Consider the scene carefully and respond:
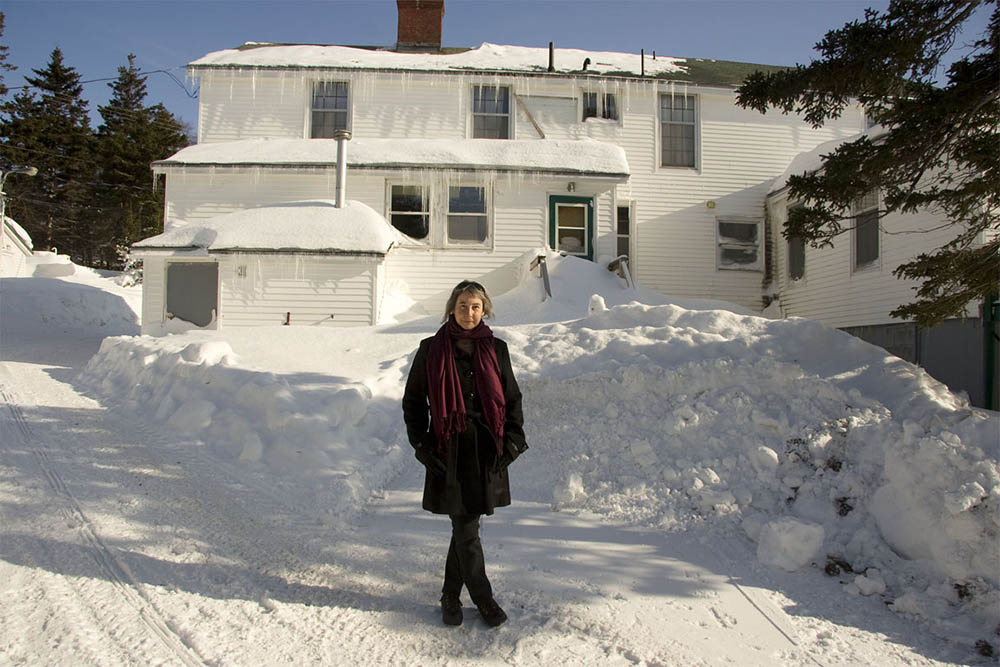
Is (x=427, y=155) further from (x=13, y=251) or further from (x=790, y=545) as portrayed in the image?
(x=13, y=251)

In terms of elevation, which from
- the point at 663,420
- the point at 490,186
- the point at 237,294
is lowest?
the point at 663,420

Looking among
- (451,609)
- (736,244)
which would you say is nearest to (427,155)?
(736,244)

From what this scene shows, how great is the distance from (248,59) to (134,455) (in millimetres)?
14581

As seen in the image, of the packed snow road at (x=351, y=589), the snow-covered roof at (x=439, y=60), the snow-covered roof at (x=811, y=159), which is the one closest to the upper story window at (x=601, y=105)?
the snow-covered roof at (x=439, y=60)

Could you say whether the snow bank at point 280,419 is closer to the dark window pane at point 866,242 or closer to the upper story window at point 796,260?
the dark window pane at point 866,242

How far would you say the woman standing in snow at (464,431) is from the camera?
10.4ft

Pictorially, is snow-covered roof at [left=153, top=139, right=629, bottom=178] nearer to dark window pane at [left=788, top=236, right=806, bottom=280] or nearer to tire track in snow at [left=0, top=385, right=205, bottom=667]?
dark window pane at [left=788, top=236, right=806, bottom=280]

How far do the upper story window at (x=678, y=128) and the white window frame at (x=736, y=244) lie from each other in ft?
6.08

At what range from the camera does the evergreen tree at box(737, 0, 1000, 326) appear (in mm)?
5402

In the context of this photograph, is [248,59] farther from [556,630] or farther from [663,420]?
[556,630]

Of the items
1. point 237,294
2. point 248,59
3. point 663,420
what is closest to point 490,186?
point 237,294

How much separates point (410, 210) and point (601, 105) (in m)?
6.21

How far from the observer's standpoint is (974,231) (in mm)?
6105

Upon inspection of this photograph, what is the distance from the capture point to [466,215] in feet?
48.9
